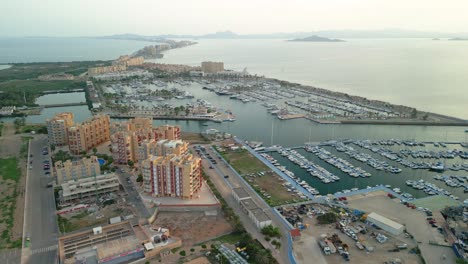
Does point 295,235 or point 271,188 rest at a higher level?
point 271,188

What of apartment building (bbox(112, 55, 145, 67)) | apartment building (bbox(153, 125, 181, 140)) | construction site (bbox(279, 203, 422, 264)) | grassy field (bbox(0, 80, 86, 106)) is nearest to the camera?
construction site (bbox(279, 203, 422, 264))

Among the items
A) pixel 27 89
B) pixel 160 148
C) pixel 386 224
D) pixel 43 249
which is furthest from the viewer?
pixel 27 89

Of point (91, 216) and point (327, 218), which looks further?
point (91, 216)

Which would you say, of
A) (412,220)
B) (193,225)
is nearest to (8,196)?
(193,225)

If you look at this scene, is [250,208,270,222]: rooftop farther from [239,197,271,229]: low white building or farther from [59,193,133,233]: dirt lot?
[59,193,133,233]: dirt lot

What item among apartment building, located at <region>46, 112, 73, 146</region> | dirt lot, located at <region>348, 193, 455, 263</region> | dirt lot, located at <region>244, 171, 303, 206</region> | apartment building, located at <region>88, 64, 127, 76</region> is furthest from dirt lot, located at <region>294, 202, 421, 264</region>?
apartment building, located at <region>88, 64, 127, 76</region>

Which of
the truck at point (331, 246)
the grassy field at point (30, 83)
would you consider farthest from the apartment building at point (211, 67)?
the truck at point (331, 246)

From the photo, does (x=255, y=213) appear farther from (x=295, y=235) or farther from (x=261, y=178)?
(x=261, y=178)
